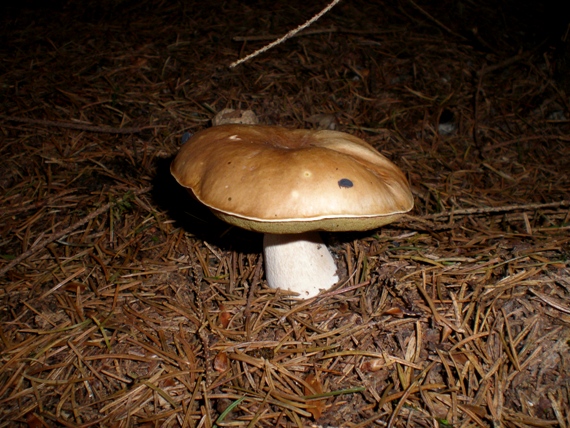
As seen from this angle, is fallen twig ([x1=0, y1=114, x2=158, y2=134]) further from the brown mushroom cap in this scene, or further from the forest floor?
the brown mushroom cap

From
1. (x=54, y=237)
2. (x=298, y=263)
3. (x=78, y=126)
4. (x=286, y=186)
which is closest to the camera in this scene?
(x=286, y=186)

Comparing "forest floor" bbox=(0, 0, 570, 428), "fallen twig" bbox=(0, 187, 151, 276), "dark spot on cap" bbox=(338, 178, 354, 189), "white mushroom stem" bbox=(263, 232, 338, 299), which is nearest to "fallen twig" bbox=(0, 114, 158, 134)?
"forest floor" bbox=(0, 0, 570, 428)

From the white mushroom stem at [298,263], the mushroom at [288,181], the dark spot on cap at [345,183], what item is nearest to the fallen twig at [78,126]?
the mushroom at [288,181]

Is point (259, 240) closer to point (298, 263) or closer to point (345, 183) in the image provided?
point (298, 263)

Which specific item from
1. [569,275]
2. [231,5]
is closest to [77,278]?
[569,275]

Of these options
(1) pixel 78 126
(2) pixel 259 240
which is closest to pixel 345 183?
(2) pixel 259 240

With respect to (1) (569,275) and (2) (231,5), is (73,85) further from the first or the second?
(1) (569,275)

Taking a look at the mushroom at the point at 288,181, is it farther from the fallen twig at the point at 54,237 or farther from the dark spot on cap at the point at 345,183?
the fallen twig at the point at 54,237
